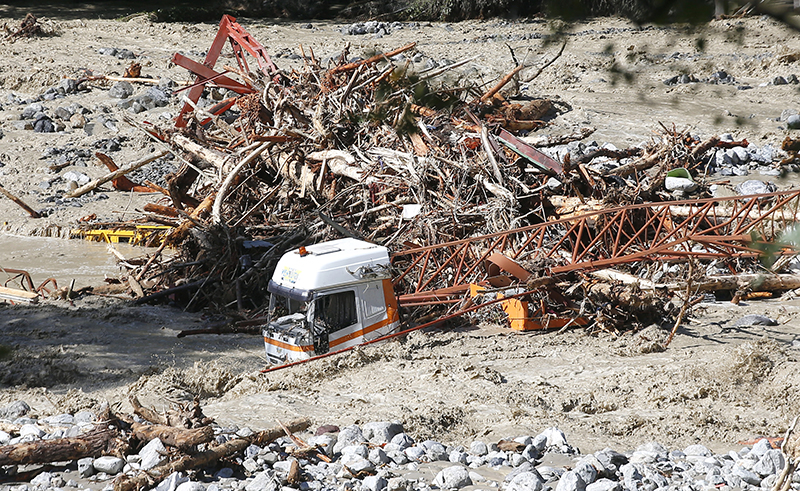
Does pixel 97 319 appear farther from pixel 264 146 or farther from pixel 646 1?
pixel 646 1

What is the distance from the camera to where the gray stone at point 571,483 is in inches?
189

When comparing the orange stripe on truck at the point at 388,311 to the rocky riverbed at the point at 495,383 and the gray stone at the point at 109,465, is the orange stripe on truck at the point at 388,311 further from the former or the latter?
the gray stone at the point at 109,465

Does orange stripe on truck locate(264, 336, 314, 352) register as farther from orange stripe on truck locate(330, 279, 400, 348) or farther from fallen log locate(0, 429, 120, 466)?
fallen log locate(0, 429, 120, 466)

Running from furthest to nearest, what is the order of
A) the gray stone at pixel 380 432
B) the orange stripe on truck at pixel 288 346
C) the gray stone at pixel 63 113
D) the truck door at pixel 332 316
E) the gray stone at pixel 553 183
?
1. the gray stone at pixel 63 113
2. the gray stone at pixel 553 183
3. the truck door at pixel 332 316
4. the orange stripe on truck at pixel 288 346
5. the gray stone at pixel 380 432

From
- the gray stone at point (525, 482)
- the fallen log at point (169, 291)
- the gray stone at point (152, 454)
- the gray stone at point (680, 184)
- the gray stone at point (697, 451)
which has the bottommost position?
the fallen log at point (169, 291)

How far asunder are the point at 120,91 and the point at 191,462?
18138 millimetres

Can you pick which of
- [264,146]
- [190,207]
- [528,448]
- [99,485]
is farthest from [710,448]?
[190,207]

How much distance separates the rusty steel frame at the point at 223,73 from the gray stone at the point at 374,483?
432 inches

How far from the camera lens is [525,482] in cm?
486

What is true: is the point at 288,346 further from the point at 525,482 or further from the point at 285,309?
the point at 525,482

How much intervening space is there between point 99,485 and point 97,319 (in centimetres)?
605

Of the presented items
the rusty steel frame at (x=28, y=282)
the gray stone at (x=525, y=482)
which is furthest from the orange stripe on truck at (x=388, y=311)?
the rusty steel frame at (x=28, y=282)

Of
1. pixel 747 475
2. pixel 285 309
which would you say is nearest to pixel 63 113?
pixel 285 309

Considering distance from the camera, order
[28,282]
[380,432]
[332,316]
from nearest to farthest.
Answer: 1. [380,432]
2. [332,316]
3. [28,282]
